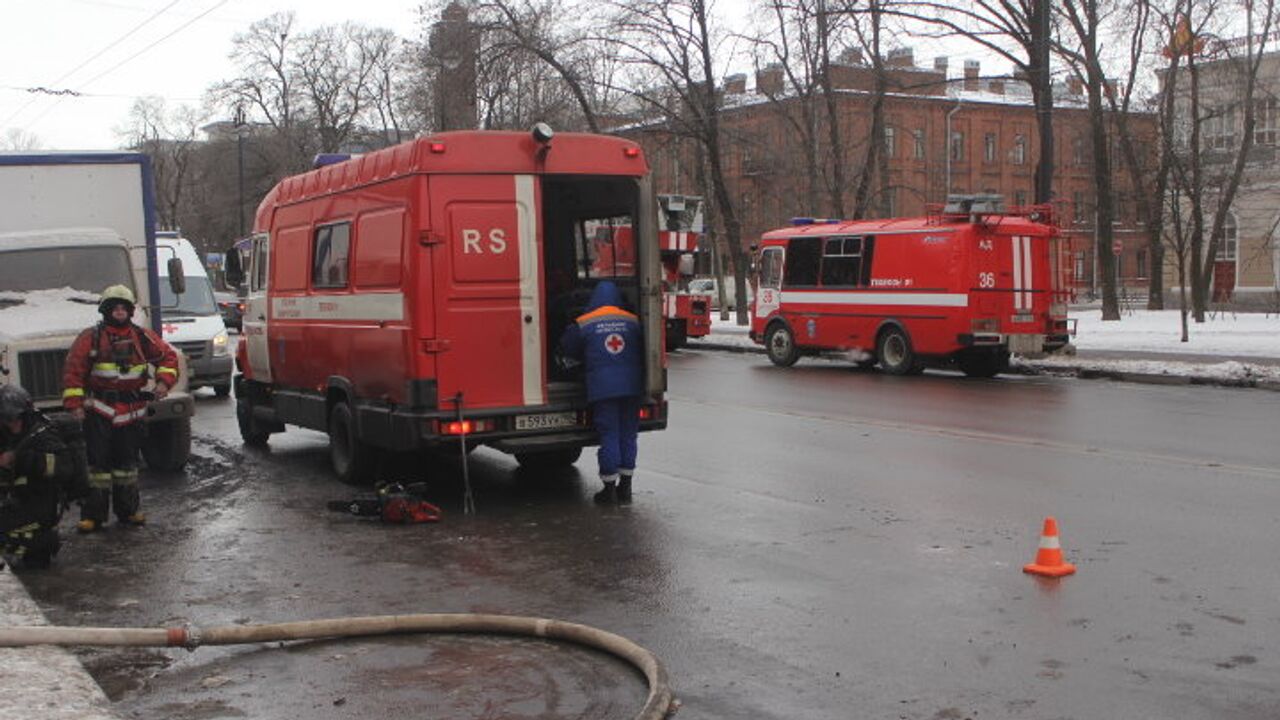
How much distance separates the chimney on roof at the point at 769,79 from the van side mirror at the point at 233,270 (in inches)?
962

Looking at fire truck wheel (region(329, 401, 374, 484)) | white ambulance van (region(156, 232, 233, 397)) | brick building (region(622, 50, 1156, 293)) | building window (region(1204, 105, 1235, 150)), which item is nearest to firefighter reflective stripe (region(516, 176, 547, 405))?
fire truck wheel (region(329, 401, 374, 484))

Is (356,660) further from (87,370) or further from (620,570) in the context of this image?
(87,370)

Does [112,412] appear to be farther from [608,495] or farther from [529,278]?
[608,495]

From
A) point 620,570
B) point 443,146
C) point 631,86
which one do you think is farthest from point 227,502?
point 631,86

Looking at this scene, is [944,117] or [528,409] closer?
[528,409]

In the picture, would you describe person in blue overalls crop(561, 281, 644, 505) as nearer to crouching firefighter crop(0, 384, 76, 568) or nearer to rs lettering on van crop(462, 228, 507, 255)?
rs lettering on van crop(462, 228, 507, 255)

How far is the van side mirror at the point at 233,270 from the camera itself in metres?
14.5

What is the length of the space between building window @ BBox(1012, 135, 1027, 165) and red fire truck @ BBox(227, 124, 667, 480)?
243ft

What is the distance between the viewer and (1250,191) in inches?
2083

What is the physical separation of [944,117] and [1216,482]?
228 ft

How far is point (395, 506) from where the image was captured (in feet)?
30.6

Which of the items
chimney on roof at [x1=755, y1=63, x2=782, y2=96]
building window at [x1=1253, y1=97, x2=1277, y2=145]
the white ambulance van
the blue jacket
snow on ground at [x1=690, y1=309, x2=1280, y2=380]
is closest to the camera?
the blue jacket

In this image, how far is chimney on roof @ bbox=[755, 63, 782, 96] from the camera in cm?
3784

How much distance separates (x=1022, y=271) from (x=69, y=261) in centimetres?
1541
